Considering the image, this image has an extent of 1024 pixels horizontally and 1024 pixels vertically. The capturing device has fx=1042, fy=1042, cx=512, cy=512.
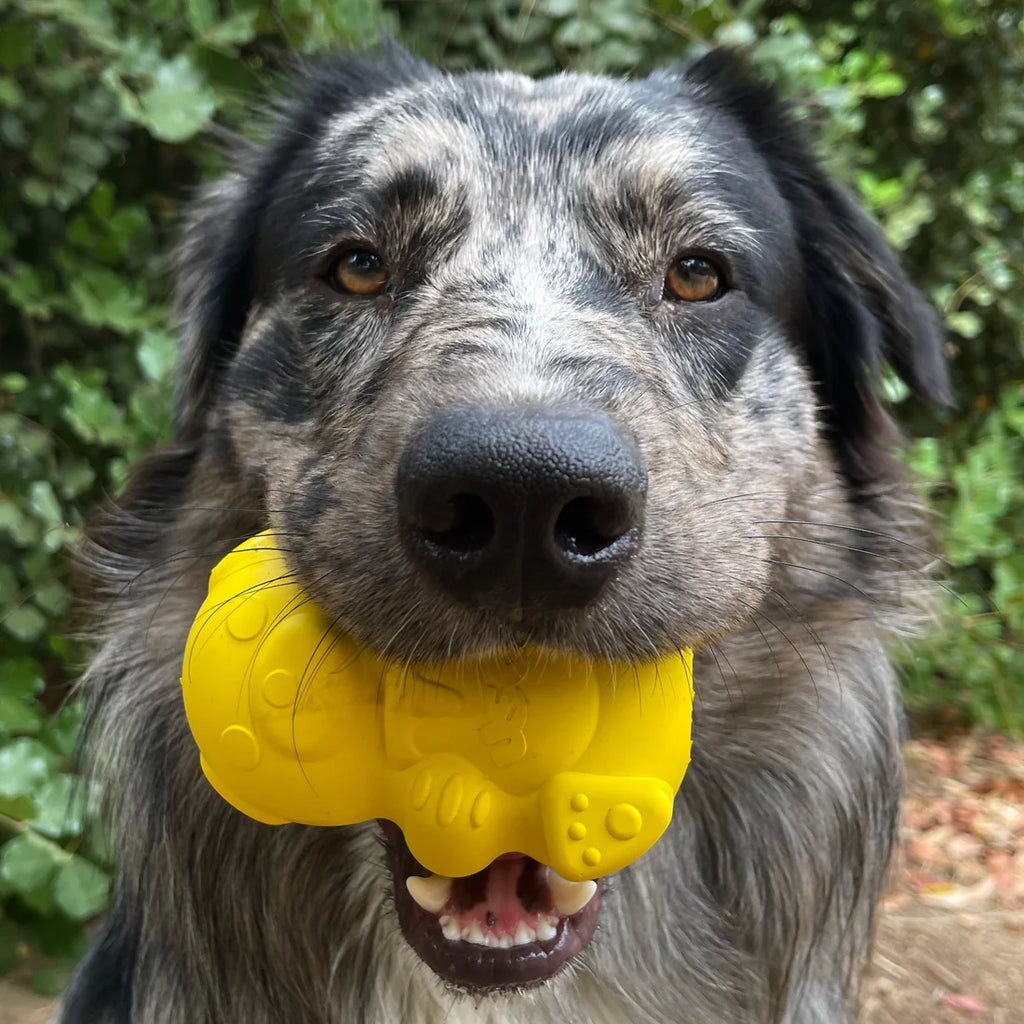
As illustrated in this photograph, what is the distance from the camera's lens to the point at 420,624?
1.54 metres

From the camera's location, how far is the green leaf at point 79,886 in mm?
2797

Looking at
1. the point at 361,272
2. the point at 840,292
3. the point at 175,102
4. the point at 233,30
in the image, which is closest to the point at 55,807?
the point at 361,272

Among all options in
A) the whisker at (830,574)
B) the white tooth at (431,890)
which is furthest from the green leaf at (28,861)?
A: the whisker at (830,574)

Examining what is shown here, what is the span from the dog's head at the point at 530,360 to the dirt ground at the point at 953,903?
6.36ft

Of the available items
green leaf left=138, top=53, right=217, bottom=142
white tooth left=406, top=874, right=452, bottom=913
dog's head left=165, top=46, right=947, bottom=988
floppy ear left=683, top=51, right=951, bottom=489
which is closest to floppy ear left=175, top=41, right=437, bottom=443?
dog's head left=165, top=46, right=947, bottom=988

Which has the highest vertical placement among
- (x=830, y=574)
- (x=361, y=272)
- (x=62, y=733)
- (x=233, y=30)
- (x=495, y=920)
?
(x=233, y=30)

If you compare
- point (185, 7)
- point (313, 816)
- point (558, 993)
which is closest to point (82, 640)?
point (313, 816)

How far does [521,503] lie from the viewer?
4.40 ft

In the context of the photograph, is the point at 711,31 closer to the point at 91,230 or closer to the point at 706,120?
the point at 706,120

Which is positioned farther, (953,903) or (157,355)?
(953,903)

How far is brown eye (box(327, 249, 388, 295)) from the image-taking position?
222 centimetres

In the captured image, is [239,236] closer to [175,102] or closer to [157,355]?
[175,102]

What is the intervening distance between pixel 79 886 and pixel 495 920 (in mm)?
1626

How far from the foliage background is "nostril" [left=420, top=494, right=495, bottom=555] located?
5.81 feet
